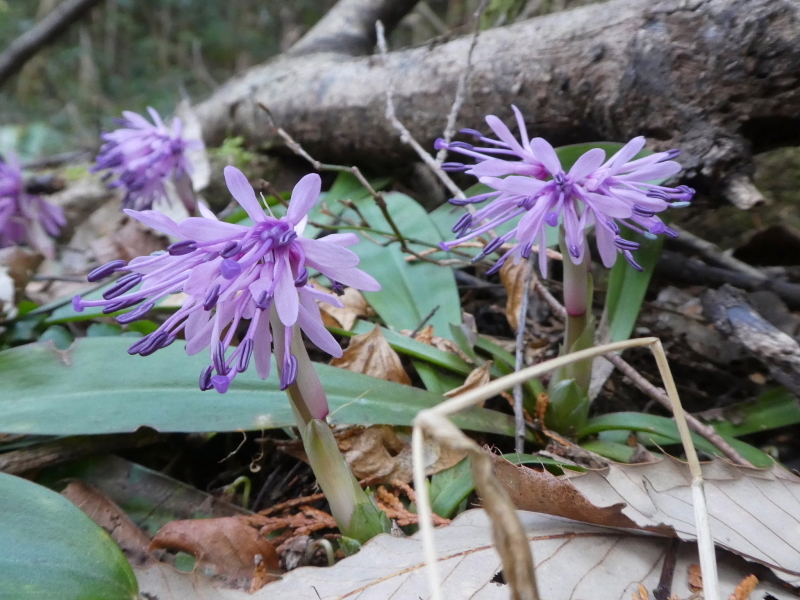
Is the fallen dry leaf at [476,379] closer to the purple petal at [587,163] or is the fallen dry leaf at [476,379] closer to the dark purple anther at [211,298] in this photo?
the purple petal at [587,163]

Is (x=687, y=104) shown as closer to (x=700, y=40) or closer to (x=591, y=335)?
(x=700, y=40)

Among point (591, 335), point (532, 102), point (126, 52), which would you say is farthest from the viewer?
point (126, 52)

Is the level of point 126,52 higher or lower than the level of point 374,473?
higher

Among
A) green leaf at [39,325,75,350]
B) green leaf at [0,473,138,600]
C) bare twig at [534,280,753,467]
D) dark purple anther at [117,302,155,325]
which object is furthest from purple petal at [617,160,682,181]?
green leaf at [39,325,75,350]

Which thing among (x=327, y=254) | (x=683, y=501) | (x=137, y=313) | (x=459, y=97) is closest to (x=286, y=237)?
(x=327, y=254)

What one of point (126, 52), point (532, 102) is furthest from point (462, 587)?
point (126, 52)

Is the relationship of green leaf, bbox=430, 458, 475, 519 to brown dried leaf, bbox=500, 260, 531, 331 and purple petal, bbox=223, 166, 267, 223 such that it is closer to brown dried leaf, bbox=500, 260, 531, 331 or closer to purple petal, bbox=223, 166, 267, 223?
brown dried leaf, bbox=500, 260, 531, 331
